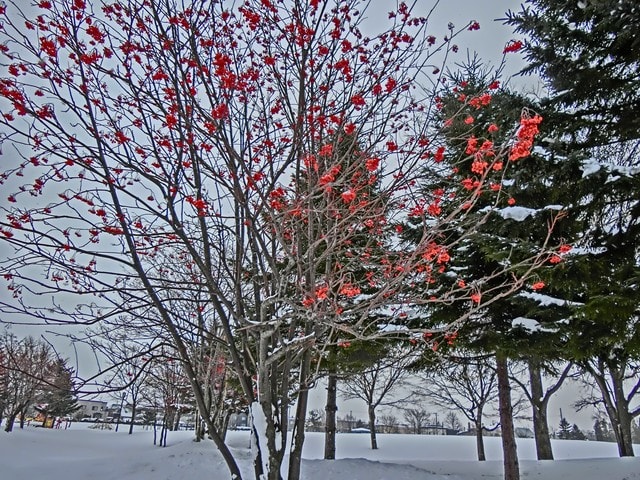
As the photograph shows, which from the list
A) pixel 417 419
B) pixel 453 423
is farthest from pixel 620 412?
pixel 453 423

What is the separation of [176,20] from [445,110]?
3586mm

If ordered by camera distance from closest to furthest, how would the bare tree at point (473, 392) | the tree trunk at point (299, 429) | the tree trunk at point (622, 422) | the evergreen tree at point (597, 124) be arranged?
1. the tree trunk at point (299, 429)
2. the evergreen tree at point (597, 124)
3. the tree trunk at point (622, 422)
4. the bare tree at point (473, 392)

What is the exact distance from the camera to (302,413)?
4.16m

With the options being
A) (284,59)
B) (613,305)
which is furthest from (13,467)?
(613,305)

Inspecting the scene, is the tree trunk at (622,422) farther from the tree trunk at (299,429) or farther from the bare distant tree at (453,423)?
the bare distant tree at (453,423)

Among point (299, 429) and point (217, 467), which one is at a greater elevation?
point (299, 429)

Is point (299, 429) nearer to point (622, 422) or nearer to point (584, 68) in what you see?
point (584, 68)

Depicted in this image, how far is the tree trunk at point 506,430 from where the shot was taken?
25.7 feet

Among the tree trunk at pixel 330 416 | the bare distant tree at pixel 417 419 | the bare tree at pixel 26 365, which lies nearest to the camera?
the bare tree at pixel 26 365

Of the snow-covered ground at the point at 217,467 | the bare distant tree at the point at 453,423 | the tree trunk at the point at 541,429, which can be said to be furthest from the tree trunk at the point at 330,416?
the bare distant tree at the point at 453,423

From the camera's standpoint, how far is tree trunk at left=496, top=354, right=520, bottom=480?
7836mm

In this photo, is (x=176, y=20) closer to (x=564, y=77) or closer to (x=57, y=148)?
(x=57, y=148)

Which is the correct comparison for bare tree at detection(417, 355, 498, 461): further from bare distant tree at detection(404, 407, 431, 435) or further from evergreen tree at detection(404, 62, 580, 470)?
bare distant tree at detection(404, 407, 431, 435)

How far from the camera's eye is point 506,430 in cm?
821
